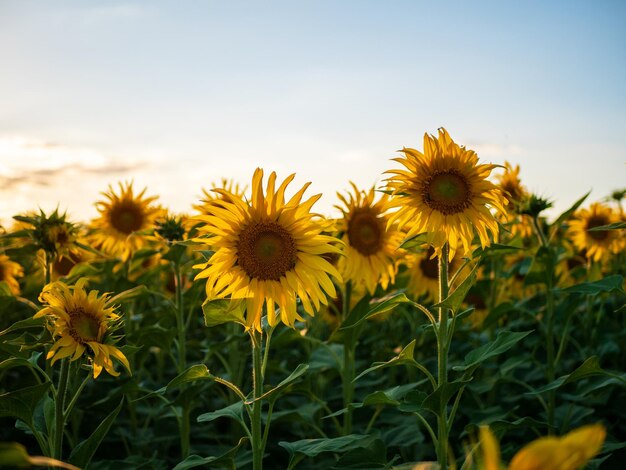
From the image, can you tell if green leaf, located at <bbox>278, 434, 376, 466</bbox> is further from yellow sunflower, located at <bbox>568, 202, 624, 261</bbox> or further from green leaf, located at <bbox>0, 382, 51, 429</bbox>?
yellow sunflower, located at <bbox>568, 202, 624, 261</bbox>

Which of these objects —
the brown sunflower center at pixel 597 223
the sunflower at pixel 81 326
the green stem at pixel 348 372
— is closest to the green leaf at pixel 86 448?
the sunflower at pixel 81 326

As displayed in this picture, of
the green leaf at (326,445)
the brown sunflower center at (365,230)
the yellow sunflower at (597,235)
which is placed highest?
the yellow sunflower at (597,235)

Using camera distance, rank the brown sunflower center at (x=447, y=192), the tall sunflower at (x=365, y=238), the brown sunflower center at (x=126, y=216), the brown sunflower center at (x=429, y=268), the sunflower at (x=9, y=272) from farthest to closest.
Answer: the brown sunflower center at (x=126, y=216) → the brown sunflower center at (x=429, y=268) → the sunflower at (x=9, y=272) → the tall sunflower at (x=365, y=238) → the brown sunflower center at (x=447, y=192)

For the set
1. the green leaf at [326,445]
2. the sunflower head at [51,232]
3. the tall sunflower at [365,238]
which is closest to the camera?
the green leaf at [326,445]

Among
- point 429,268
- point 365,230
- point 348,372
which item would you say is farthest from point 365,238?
point 429,268

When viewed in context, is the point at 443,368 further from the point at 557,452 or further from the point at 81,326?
the point at 557,452

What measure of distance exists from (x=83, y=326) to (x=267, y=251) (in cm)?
81

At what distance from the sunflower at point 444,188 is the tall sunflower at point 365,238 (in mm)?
988

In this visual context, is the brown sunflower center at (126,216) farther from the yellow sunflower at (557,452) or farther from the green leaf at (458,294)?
the yellow sunflower at (557,452)

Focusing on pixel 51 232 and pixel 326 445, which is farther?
pixel 51 232

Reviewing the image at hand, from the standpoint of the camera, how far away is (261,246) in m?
2.75

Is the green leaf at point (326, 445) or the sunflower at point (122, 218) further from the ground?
the sunflower at point (122, 218)

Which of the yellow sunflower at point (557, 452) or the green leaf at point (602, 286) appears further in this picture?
the green leaf at point (602, 286)

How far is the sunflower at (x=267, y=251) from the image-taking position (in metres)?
2.70
